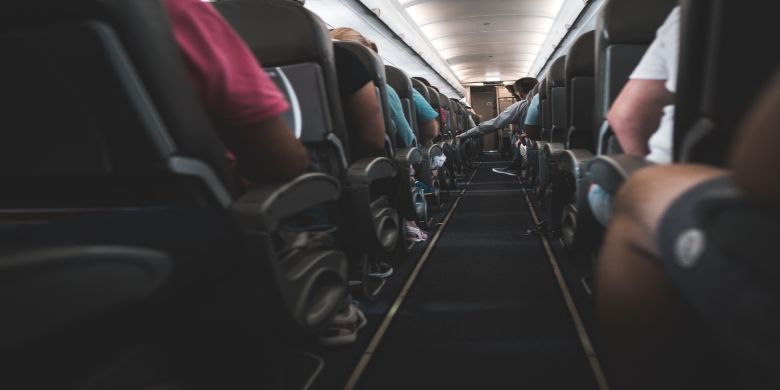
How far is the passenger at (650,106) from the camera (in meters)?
1.00

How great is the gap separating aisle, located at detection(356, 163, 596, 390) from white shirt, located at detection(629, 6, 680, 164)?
77cm

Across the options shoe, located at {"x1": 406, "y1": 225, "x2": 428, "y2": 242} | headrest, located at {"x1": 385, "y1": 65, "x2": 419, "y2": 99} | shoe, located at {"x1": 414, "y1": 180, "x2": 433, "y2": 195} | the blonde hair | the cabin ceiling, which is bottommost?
shoe, located at {"x1": 406, "y1": 225, "x2": 428, "y2": 242}

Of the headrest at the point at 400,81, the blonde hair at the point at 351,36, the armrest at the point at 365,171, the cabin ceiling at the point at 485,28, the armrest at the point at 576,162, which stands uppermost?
the cabin ceiling at the point at 485,28

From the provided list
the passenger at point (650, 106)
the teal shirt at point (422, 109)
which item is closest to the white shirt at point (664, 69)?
A: the passenger at point (650, 106)

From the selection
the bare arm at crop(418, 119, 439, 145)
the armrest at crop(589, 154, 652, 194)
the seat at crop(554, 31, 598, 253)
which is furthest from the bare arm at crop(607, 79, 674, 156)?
the bare arm at crop(418, 119, 439, 145)

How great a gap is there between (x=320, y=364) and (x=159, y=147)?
40.9 inches

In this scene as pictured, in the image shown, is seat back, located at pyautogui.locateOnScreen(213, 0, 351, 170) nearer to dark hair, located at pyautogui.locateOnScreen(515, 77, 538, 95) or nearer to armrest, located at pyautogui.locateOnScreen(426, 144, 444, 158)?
armrest, located at pyautogui.locateOnScreen(426, 144, 444, 158)

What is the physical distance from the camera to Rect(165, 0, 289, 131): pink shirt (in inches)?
34.9

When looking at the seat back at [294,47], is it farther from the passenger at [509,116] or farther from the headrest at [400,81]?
the passenger at [509,116]

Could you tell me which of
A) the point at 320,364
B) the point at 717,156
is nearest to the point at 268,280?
the point at 320,364

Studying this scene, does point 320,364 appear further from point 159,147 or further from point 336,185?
point 159,147

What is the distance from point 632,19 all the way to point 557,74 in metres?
1.70

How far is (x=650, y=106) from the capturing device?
1.19 meters

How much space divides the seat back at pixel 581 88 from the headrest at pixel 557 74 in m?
0.95
